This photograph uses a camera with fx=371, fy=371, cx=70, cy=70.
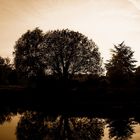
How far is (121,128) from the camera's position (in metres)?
40.2

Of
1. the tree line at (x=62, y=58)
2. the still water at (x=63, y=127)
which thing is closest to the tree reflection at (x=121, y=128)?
the still water at (x=63, y=127)

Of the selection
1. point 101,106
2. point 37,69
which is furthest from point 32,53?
point 101,106

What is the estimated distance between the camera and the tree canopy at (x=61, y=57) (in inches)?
3588

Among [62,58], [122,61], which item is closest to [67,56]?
[62,58]

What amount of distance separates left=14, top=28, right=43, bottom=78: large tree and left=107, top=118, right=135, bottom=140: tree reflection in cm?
4626

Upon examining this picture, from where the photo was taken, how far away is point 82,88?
6950 centimetres

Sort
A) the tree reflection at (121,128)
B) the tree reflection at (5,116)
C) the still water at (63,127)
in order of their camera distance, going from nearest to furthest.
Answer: the still water at (63,127), the tree reflection at (121,128), the tree reflection at (5,116)

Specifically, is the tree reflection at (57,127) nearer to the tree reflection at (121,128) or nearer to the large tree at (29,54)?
the tree reflection at (121,128)

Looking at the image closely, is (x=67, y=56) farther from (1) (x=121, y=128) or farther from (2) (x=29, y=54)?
(1) (x=121, y=128)

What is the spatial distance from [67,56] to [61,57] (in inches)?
60.3

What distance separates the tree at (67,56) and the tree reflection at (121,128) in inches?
1829

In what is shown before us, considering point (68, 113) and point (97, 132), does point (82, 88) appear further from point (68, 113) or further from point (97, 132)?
point (97, 132)

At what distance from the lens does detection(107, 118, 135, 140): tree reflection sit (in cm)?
3519

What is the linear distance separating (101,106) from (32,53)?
124ft
